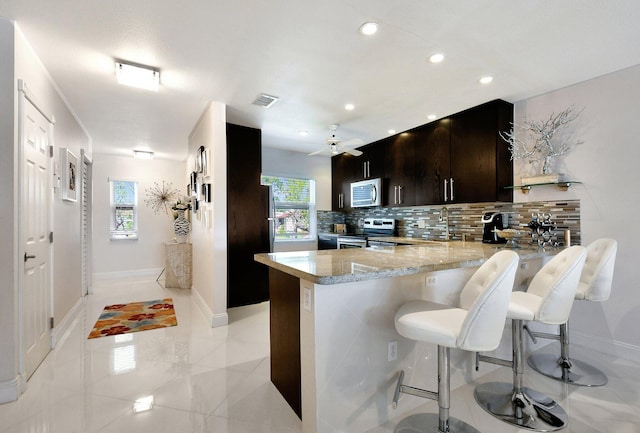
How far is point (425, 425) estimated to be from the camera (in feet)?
5.61

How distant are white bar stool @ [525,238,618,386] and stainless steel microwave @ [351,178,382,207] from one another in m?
2.77

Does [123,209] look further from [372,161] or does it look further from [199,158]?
[372,161]

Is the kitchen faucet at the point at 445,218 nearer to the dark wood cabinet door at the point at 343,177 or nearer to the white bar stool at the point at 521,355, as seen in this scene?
the dark wood cabinet door at the point at 343,177

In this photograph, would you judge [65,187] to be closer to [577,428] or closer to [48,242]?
[48,242]

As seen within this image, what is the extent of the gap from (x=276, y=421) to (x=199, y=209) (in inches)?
121

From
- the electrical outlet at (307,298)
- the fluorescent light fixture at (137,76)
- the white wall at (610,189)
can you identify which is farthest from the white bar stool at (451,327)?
the fluorescent light fixture at (137,76)

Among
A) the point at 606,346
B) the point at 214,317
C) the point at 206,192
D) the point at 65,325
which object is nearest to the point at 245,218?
the point at 206,192

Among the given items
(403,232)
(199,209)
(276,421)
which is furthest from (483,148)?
(199,209)

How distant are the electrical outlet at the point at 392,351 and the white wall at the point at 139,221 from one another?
5991 millimetres

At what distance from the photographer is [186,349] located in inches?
109

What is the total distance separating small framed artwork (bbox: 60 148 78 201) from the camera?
3129 millimetres

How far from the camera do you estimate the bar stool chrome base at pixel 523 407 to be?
1.75 meters

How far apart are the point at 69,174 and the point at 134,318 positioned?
180cm

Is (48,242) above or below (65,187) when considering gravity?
below
